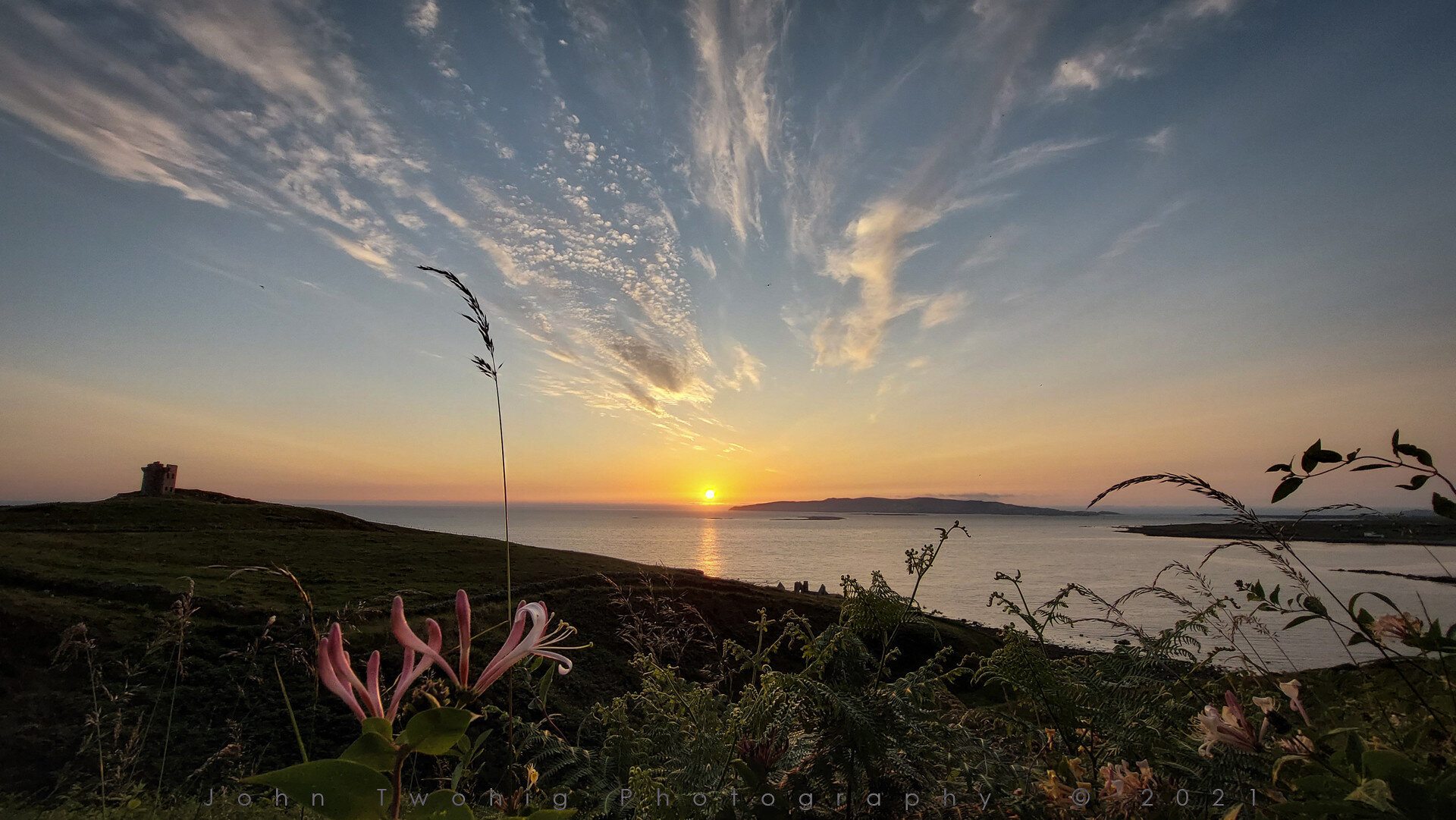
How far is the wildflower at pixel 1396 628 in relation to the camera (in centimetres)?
115

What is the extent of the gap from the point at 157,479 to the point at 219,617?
4500 cm

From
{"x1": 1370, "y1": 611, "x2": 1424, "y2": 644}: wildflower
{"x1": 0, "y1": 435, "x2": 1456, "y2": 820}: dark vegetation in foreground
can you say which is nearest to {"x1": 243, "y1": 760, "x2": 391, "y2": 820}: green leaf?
{"x1": 0, "y1": 435, "x2": 1456, "y2": 820}: dark vegetation in foreground

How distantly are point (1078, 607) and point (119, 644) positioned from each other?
4913cm

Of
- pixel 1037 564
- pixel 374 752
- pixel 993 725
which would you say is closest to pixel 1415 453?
pixel 993 725

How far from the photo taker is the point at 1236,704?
1.10m

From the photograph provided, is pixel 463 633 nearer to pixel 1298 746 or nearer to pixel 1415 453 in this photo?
pixel 1298 746

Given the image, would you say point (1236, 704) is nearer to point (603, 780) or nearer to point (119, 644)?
point (603, 780)

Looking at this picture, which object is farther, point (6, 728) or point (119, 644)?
point (119, 644)

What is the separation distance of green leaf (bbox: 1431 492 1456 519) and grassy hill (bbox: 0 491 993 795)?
0.97 meters

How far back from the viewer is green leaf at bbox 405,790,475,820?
2.11ft

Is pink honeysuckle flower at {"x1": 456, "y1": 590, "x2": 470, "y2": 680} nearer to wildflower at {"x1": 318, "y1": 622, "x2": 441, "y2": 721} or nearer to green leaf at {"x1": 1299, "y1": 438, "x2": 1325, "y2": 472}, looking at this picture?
wildflower at {"x1": 318, "y1": 622, "x2": 441, "y2": 721}

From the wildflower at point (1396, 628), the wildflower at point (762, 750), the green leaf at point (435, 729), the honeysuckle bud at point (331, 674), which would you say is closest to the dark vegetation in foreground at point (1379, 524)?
the wildflower at point (1396, 628)

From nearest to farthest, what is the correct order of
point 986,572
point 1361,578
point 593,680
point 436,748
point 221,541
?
1. point 436,748
2. point 593,680
3. point 221,541
4. point 1361,578
5. point 986,572

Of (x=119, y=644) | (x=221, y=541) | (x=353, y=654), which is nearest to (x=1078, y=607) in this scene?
(x=353, y=654)
